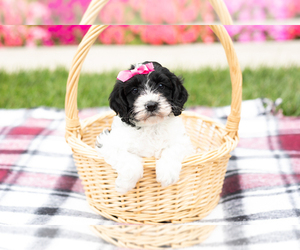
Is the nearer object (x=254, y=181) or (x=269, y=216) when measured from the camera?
(x=269, y=216)

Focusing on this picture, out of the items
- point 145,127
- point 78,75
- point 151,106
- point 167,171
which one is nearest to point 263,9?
point 151,106

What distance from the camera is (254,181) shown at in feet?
7.78

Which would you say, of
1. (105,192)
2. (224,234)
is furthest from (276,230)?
(105,192)

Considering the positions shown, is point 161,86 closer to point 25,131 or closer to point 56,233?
point 56,233

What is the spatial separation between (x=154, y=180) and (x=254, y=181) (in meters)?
1.02

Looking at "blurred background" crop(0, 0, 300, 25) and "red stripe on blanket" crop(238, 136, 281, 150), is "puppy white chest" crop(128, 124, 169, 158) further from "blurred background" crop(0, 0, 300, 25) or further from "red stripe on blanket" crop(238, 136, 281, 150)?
"red stripe on blanket" crop(238, 136, 281, 150)

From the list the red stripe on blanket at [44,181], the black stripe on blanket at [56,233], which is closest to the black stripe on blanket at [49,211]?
the red stripe on blanket at [44,181]

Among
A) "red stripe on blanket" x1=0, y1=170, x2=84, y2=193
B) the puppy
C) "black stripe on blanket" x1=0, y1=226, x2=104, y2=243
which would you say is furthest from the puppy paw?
"red stripe on blanket" x1=0, y1=170, x2=84, y2=193

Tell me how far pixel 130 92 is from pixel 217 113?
82.9 inches

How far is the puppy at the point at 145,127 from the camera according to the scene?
164 cm

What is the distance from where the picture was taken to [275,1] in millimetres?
955

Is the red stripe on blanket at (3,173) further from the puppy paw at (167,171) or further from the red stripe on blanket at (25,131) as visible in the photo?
the puppy paw at (167,171)

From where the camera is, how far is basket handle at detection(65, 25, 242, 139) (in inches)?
66.4

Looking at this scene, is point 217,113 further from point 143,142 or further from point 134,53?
point 143,142
